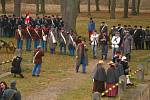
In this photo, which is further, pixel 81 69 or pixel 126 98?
pixel 81 69

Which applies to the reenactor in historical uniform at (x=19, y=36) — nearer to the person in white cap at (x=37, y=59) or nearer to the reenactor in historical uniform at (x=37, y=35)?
the reenactor in historical uniform at (x=37, y=35)

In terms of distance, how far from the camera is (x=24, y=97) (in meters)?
19.0

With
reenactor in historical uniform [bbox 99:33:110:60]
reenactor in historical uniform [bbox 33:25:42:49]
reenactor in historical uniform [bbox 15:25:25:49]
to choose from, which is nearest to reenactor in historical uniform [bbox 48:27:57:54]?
reenactor in historical uniform [bbox 33:25:42:49]

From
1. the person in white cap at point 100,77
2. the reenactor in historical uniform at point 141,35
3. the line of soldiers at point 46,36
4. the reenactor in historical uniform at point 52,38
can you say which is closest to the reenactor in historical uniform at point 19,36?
the line of soldiers at point 46,36

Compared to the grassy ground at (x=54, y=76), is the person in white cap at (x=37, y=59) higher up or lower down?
higher up

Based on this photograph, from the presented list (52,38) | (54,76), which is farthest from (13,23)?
(54,76)

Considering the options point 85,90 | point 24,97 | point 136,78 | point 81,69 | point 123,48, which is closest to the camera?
point 24,97

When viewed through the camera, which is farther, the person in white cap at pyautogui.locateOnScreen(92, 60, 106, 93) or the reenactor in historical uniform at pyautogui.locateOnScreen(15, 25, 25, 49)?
the reenactor in historical uniform at pyautogui.locateOnScreen(15, 25, 25, 49)

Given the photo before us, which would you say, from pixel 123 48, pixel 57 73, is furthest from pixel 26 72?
pixel 123 48

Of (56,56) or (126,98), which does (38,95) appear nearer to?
(126,98)

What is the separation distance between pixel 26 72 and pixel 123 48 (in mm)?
6972

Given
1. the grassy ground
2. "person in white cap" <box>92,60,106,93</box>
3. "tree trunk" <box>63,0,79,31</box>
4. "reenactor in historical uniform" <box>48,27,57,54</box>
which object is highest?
"tree trunk" <box>63,0,79,31</box>

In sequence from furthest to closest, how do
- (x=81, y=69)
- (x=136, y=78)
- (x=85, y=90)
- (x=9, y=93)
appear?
(x=81, y=69) → (x=136, y=78) → (x=85, y=90) → (x=9, y=93)

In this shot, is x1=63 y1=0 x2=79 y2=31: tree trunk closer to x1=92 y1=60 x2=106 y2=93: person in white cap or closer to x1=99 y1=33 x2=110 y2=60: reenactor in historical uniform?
x1=99 y1=33 x2=110 y2=60: reenactor in historical uniform
